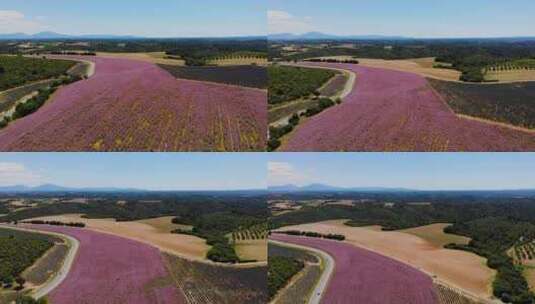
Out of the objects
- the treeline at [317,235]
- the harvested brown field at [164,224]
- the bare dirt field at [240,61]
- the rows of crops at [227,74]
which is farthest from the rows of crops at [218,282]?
the bare dirt field at [240,61]

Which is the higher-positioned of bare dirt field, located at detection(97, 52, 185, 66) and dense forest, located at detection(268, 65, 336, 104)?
bare dirt field, located at detection(97, 52, 185, 66)

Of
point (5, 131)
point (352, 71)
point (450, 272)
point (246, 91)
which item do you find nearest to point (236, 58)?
point (246, 91)

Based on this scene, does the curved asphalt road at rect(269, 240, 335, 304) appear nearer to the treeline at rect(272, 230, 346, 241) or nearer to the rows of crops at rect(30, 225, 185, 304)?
the treeline at rect(272, 230, 346, 241)

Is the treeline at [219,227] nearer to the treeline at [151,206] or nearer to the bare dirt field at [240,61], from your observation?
the treeline at [151,206]

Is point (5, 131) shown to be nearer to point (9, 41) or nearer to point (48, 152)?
point (48, 152)

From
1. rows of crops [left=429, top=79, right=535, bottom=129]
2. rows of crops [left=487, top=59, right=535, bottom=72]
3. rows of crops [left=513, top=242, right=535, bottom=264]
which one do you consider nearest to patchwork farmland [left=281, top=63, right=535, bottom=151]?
rows of crops [left=429, top=79, right=535, bottom=129]

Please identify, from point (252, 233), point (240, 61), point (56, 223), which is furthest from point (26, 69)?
point (252, 233)
